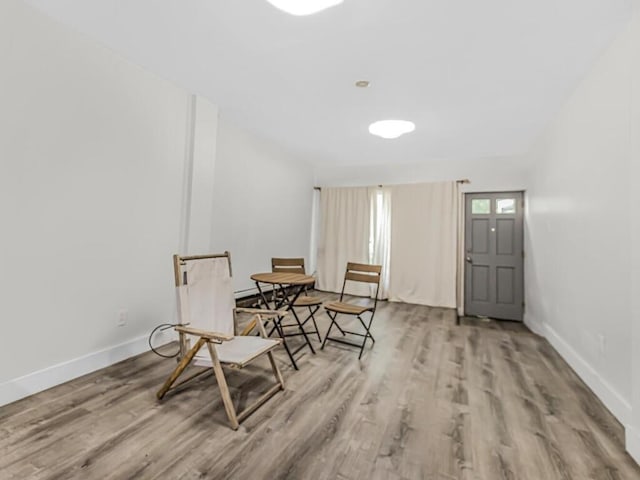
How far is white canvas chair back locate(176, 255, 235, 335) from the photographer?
212 cm

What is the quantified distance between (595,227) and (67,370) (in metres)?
4.10

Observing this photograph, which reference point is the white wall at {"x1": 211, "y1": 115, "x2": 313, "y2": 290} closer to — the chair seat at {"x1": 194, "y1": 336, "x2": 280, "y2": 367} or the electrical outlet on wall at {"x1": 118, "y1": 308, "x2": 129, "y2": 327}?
the electrical outlet on wall at {"x1": 118, "y1": 308, "x2": 129, "y2": 327}

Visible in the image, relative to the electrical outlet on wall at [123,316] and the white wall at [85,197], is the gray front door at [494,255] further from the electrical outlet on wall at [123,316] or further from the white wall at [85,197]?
the electrical outlet on wall at [123,316]

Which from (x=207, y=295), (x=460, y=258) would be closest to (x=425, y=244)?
(x=460, y=258)

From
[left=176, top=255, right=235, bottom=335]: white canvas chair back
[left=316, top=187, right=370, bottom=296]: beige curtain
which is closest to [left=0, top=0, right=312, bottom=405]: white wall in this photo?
[left=176, top=255, right=235, bottom=335]: white canvas chair back

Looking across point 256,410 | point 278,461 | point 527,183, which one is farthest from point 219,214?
point 527,183

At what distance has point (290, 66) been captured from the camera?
101 inches

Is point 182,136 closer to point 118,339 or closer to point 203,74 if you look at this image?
point 203,74

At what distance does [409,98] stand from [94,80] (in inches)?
108

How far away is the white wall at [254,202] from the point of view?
3.87m

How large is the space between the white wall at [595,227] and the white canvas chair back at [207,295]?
2699 millimetres

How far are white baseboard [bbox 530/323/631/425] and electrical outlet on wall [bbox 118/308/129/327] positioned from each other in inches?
141

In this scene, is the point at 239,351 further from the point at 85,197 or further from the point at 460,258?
the point at 460,258

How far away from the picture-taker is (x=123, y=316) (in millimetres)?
2572
